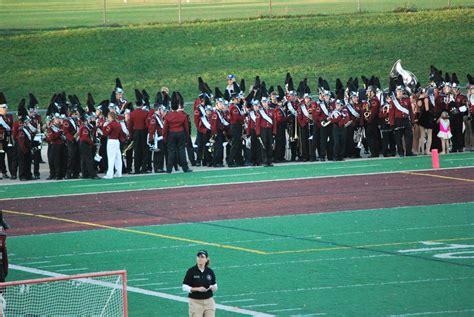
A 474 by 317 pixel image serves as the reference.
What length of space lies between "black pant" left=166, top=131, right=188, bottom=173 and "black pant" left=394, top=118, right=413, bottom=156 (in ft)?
16.5

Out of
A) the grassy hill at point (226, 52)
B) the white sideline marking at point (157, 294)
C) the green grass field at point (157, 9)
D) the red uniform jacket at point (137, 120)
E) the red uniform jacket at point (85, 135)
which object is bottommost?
the white sideline marking at point (157, 294)

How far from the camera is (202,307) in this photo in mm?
16297

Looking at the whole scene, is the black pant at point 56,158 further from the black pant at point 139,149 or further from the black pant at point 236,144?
the black pant at point 236,144

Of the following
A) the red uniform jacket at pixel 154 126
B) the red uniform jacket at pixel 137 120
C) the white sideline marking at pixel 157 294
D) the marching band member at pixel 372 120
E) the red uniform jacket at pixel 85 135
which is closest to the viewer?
the white sideline marking at pixel 157 294

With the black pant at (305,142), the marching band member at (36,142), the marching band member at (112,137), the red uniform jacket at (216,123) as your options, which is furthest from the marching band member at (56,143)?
the black pant at (305,142)

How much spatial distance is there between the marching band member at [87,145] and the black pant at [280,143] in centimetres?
441

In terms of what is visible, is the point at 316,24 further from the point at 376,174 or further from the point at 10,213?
the point at 10,213

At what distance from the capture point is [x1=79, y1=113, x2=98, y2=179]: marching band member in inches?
1264

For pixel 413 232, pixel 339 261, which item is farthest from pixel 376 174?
pixel 339 261

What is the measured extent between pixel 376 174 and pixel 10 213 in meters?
8.16

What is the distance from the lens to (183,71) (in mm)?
50500

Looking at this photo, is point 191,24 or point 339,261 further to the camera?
point 191,24

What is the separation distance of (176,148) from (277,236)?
9.76 metres

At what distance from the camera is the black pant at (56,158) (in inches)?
1284
